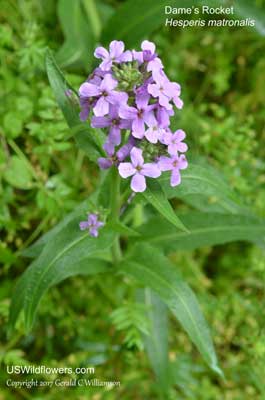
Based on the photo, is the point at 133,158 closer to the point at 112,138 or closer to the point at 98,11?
the point at 112,138

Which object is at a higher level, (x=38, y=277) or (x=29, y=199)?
(x=29, y=199)

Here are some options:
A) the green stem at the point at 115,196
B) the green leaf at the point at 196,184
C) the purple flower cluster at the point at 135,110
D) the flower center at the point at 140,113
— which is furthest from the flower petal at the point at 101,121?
the green leaf at the point at 196,184

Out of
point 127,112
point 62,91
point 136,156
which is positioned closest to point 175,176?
point 136,156

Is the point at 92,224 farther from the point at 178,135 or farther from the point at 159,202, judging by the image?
the point at 178,135

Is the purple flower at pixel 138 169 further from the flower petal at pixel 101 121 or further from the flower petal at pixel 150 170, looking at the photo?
the flower petal at pixel 101 121

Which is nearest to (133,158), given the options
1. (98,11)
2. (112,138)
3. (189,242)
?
(112,138)

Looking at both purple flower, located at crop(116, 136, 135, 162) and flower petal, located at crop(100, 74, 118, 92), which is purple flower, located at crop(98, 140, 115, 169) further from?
flower petal, located at crop(100, 74, 118, 92)
